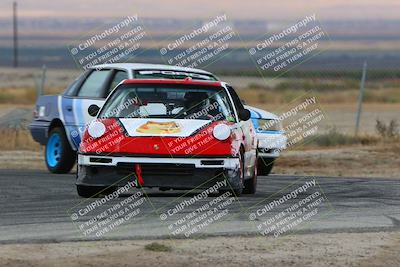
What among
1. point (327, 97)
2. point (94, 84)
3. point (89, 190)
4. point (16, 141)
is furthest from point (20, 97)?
point (89, 190)

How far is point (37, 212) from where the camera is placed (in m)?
13.3

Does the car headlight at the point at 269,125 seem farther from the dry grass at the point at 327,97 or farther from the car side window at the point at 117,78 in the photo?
the dry grass at the point at 327,97

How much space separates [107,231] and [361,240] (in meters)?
2.28

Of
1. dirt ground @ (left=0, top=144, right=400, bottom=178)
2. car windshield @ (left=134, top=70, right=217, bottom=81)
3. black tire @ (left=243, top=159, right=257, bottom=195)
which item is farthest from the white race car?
black tire @ (left=243, top=159, right=257, bottom=195)

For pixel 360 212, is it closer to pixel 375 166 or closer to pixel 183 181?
pixel 183 181

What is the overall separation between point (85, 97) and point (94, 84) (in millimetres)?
272

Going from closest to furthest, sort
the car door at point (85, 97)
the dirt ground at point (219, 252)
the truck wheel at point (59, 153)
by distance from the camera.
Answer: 1. the dirt ground at point (219, 252)
2. the car door at point (85, 97)
3. the truck wheel at point (59, 153)

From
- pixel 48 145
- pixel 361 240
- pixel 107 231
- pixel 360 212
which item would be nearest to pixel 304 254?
pixel 361 240

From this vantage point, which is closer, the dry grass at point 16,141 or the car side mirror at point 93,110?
the car side mirror at point 93,110

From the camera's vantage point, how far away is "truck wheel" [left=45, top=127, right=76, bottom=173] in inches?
741

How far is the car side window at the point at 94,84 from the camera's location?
61.2 ft

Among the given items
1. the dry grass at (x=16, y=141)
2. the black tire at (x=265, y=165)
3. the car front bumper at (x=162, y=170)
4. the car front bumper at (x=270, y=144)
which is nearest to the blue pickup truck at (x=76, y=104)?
the car front bumper at (x=270, y=144)

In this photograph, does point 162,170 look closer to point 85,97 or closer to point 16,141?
point 85,97

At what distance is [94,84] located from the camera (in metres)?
18.8
